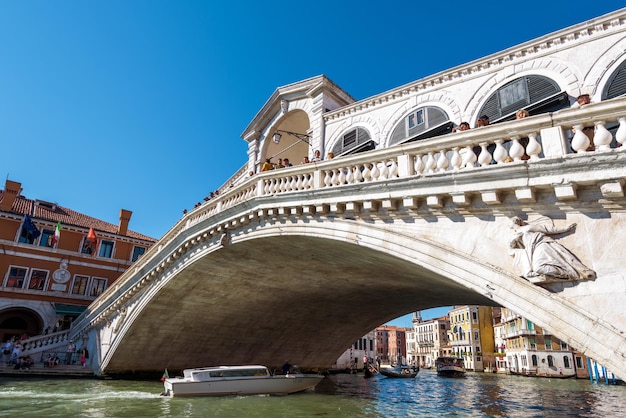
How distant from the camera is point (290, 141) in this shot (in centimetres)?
1688

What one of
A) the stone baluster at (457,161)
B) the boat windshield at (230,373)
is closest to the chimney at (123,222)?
the boat windshield at (230,373)

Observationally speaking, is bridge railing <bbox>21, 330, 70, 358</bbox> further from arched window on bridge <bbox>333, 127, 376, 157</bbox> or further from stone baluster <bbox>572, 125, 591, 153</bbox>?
stone baluster <bbox>572, 125, 591, 153</bbox>

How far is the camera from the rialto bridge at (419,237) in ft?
17.3

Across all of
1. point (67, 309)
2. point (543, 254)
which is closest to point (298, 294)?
Result: point (543, 254)

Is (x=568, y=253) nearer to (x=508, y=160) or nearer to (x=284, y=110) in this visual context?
(x=508, y=160)

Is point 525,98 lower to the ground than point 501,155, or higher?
higher

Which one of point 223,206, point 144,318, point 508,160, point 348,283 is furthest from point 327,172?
point 144,318

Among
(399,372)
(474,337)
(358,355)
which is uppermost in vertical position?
(474,337)

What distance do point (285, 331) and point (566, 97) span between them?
1819 cm

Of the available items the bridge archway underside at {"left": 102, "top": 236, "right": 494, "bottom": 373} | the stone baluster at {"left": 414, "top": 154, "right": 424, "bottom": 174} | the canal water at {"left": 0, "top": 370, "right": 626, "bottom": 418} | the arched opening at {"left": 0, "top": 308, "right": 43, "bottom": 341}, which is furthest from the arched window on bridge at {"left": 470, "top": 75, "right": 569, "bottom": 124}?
the arched opening at {"left": 0, "top": 308, "right": 43, "bottom": 341}

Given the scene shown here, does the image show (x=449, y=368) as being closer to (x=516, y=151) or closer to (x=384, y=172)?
(x=384, y=172)

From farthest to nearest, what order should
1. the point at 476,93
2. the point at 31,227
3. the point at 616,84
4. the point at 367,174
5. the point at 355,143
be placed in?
the point at 31,227 → the point at 355,143 → the point at 476,93 → the point at 367,174 → the point at 616,84

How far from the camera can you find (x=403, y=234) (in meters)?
7.56

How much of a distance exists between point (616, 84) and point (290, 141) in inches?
451
